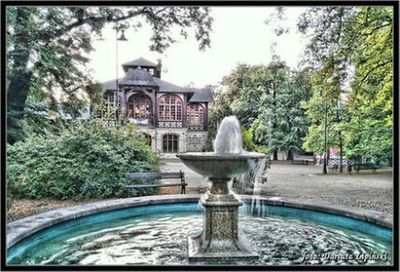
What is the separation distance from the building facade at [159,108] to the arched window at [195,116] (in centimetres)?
9

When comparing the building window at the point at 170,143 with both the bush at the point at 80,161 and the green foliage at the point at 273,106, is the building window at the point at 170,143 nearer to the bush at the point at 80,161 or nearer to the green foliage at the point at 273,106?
the green foliage at the point at 273,106

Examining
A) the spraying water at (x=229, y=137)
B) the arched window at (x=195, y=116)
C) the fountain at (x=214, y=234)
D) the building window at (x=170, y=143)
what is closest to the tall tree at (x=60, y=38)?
the fountain at (x=214, y=234)

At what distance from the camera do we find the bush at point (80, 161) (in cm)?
825

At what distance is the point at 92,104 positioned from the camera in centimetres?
991

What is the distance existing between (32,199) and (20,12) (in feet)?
13.0

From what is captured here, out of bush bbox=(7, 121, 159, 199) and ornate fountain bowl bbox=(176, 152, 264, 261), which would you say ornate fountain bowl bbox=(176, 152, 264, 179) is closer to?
ornate fountain bowl bbox=(176, 152, 264, 261)

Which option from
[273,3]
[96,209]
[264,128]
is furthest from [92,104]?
[264,128]

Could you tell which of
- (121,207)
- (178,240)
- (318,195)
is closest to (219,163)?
(178,240)

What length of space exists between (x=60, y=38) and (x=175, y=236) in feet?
17.2

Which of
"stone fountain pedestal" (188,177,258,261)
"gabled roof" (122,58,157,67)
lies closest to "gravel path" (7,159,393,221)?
"stone fountain pedestal" (188,177,258,261)

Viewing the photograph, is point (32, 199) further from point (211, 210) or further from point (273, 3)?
point (273, 3)

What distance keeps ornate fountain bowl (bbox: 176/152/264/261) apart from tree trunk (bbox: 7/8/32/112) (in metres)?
4.78

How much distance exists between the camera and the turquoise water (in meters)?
4.02

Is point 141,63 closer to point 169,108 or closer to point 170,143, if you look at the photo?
point 169,108
